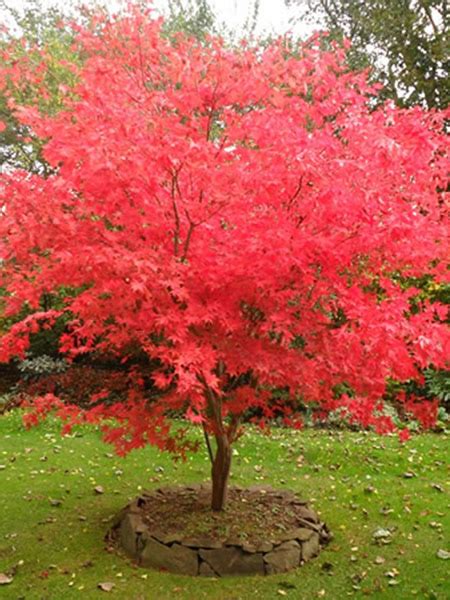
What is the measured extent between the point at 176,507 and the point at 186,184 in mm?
3019

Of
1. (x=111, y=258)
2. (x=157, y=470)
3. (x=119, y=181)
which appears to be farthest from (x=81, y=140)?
(x=157, y=470)

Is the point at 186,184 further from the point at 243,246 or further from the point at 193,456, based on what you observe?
the point at 193,456

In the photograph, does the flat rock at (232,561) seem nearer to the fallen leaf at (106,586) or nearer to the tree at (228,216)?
the fallen leaf at (106,586)

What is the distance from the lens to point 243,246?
13.4ft

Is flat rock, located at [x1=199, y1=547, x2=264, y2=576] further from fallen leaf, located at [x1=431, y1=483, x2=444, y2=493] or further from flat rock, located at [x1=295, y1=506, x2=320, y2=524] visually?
fallen leaf, located at [x1=431, y1=483, x2=444, y2=493]

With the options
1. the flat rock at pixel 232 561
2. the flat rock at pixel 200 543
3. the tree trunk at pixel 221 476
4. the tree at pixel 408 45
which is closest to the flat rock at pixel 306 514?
the tree trunk at pixel 221 476

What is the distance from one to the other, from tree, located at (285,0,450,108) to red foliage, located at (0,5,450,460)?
367 inches

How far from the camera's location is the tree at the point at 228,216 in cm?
385

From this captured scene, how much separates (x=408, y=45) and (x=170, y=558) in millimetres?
11917

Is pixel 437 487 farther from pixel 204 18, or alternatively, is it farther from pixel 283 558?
pixel 204 18

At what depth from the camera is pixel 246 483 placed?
23.1 feet

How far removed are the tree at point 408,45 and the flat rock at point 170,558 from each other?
1101 cm

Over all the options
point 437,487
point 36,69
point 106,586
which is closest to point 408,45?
point 36,69

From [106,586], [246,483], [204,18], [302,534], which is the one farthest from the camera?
[204,18]
